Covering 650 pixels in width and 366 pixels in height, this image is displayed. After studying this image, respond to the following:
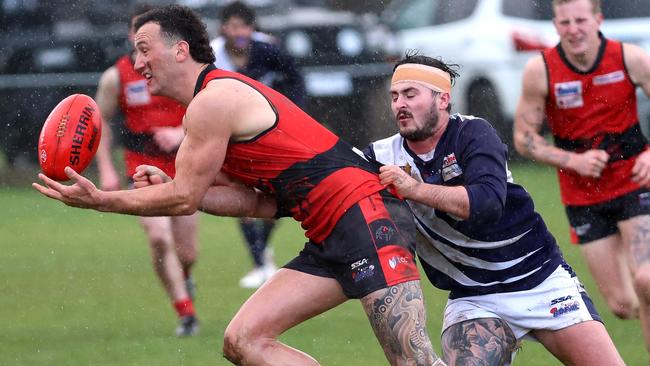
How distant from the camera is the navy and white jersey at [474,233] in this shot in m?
5.66

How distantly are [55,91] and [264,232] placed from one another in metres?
6.83

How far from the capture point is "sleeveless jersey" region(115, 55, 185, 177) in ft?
29.8

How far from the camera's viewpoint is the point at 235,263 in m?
11.5

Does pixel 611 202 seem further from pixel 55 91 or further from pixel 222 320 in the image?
pixel 55 91

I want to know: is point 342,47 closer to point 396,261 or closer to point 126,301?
point 126,301

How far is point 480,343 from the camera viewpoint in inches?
223

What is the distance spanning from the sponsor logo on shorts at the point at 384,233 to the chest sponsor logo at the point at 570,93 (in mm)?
2365

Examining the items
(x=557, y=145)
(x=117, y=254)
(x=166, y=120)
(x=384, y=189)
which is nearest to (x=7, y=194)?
(x=117, y=254)

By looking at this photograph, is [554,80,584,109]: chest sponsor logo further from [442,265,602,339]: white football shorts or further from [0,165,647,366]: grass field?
[442,265,602,339]: white football shorts

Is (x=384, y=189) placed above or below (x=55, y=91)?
above

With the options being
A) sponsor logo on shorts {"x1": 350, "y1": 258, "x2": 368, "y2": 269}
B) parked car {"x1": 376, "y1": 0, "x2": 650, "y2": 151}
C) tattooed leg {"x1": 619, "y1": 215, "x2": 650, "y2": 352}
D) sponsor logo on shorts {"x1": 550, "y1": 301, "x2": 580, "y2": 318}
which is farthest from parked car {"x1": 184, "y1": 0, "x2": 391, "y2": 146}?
sponsor logo on shorts {"x1": 350, "y1": 258, "x2": 368, "y2": 269}

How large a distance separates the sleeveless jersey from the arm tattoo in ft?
12.5

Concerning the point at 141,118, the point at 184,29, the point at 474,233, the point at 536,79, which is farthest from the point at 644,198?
the point at 141,118

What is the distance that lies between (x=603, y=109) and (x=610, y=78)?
0.18 metres
